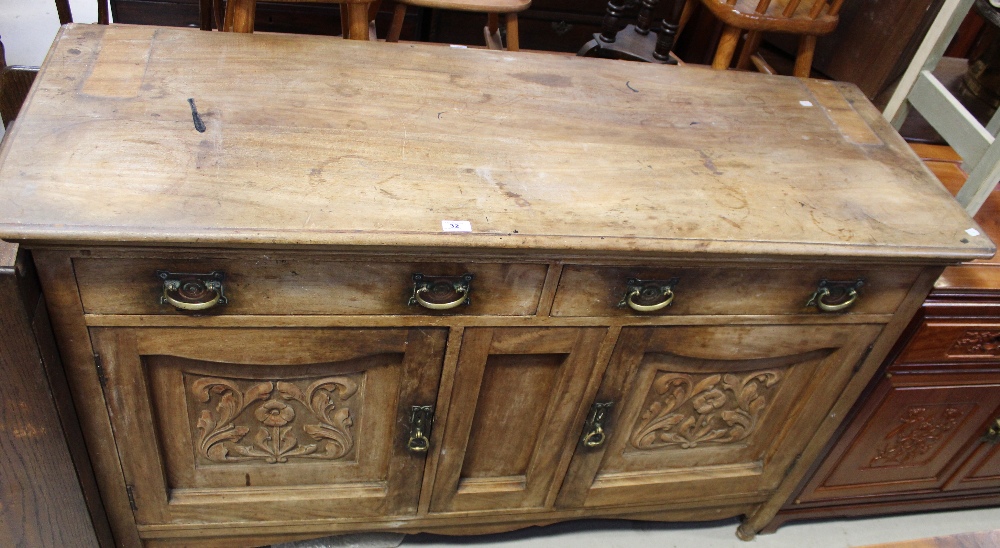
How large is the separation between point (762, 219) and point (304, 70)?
808 millimetres

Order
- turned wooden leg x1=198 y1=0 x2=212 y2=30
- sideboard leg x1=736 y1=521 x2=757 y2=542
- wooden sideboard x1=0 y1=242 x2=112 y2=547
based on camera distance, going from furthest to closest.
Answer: turned wooden leg x1=198 y1=0 x2=212 y2=30, sideboard leg x1=736 y1=521 x2=757 y2=542, wooden sideboard x1=0 y1=242 x2=112 y2=547

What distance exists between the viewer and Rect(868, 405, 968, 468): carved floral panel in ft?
5.17

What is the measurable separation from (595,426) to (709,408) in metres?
0.23

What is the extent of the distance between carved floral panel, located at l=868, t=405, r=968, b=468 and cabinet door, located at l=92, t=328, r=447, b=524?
1.01m

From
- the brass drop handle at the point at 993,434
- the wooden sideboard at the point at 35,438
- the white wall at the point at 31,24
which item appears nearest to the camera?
the wooden sideboard at the point at 35,438

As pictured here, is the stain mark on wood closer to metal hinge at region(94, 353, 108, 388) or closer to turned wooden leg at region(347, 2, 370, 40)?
metal hinge at region(94, 353, 108, 388)

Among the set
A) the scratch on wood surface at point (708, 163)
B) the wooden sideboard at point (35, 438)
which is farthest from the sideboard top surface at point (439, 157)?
the wooden sideboard at point (35, 438)

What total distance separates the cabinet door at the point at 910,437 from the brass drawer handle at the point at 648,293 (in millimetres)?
601

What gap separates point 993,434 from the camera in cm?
163

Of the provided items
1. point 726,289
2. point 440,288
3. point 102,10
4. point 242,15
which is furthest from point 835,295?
point 102,10

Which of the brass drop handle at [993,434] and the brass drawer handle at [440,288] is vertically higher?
the brass drawer handle at [440,288]

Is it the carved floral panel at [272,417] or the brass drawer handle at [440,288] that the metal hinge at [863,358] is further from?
the carved floral panel at [272,417]

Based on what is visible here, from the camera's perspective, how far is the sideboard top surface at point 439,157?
1000mm

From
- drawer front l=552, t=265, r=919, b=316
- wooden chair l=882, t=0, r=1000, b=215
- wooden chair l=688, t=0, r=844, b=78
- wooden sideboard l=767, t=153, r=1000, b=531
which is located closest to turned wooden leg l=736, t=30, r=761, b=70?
wooden chair l=688, t=0, r=844, b=78
